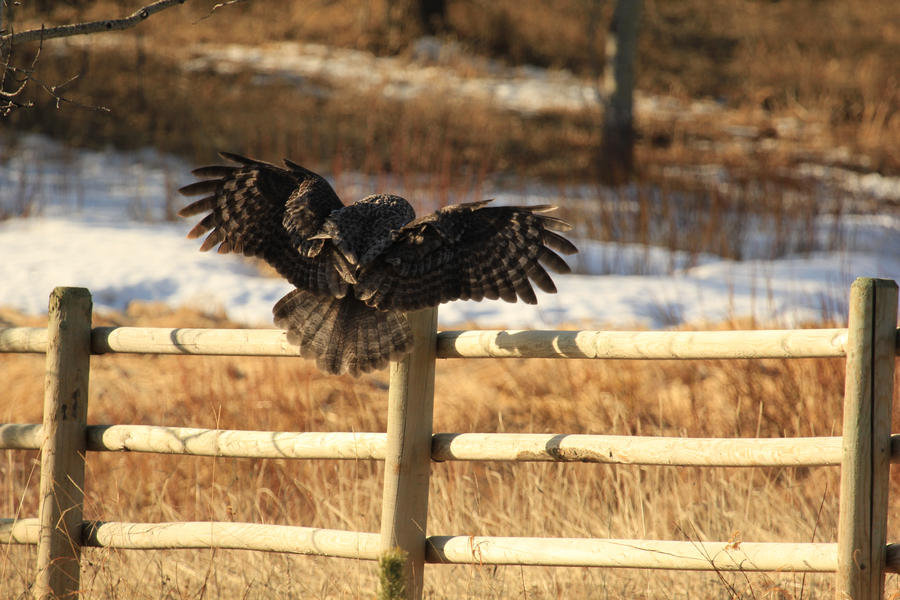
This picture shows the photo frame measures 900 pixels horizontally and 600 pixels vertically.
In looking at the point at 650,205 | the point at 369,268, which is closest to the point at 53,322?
the point at 369,268

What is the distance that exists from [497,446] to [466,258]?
0.58 metres

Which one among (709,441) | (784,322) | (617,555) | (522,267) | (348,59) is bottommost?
(617,555)

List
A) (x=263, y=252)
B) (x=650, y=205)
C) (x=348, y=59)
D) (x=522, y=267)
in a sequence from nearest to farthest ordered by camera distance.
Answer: (x=522, y=267) → (x=263, y=252) → (x=650, y=205) → (x=348, y=59)

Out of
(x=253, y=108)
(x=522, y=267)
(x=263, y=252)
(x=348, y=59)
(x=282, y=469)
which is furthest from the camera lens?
(x=348, y=59)

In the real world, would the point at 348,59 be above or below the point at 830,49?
below

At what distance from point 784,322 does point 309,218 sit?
3.82 m

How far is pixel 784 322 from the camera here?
5754 mm

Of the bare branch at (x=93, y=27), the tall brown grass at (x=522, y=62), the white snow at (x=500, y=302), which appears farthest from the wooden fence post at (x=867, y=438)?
the tall brown grass at (x=522, y=62)

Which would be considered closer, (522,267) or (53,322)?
(522,267)

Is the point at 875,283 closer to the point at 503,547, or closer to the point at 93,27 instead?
the point at 503,547

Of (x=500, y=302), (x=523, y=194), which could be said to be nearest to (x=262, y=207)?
(x=500, y=302)

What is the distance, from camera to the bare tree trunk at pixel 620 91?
504 inches

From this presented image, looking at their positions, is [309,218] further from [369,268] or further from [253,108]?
[253,108]

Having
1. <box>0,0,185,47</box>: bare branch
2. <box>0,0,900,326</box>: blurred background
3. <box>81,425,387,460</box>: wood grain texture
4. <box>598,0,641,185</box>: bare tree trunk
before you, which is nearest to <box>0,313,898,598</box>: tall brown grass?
<box>81,425,387,460</box>: wood grain texture
